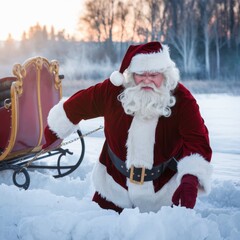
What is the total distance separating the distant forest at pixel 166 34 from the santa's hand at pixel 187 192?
41.1 feet

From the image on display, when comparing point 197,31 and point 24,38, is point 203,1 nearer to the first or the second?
point 197,31

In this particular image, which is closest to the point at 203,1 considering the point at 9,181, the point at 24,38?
the point at 24,38

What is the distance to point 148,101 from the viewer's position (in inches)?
86.8

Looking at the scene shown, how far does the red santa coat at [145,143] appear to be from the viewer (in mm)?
2154

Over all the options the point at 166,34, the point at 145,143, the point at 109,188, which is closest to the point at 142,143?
the point at 145,143

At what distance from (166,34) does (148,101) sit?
1352 centimetres

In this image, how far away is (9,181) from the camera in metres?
3.93

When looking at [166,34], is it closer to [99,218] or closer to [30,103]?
[30,103]

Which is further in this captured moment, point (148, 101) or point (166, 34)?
point (166, 34)

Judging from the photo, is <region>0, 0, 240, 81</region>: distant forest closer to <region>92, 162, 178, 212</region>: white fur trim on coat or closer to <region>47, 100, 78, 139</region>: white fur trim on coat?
<region>47, 100, 78, 139</region>: white fur trim on coat

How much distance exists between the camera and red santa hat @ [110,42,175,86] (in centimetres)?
222

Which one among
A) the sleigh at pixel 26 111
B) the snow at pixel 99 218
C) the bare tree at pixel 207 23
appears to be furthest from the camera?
the bare tree at pixel 207 23

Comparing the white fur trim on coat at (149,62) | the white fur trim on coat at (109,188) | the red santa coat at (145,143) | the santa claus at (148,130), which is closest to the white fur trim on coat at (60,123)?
the red santa coat at (145,143)

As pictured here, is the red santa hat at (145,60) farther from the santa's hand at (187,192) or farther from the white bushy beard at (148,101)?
the santa's hand at (187,192)
